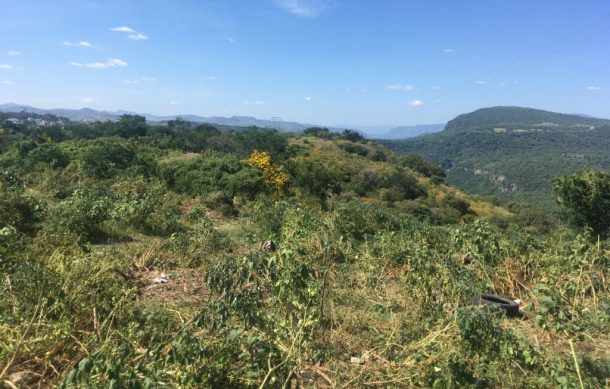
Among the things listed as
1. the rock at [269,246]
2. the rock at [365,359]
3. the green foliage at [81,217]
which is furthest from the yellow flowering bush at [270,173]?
Result: the rock at [365,359]

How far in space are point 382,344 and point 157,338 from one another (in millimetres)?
1953

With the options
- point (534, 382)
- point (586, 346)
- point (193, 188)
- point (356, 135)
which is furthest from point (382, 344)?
point (356, 135)

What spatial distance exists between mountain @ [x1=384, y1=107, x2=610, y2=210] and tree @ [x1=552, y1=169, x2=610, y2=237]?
5066 cm

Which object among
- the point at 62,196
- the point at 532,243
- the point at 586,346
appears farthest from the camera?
the point at 62,196

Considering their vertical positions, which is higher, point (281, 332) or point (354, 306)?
point (281, 332)

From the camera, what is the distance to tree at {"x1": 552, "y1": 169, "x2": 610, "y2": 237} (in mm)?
19906

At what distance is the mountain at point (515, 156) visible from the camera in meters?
86.4

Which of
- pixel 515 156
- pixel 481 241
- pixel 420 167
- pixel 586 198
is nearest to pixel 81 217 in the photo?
pixel 481 241

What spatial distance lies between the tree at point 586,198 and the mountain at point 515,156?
50.7m

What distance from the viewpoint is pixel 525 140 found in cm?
12925

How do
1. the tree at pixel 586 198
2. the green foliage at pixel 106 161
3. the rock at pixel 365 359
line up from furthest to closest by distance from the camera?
the tree at pixel 586 198 < the green foliage at pixel 106 161 < the rock at pixel 365 359

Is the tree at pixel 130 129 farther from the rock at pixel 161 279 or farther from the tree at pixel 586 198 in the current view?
the rock at pixel 161 279

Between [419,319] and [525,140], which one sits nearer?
[419,319]

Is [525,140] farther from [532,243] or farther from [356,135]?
[532,243]
